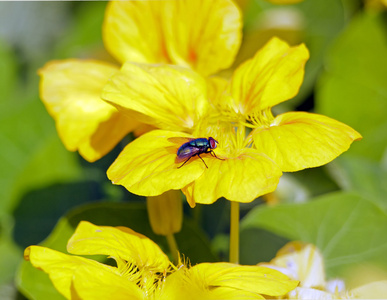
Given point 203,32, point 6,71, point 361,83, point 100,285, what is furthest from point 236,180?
point 6,71

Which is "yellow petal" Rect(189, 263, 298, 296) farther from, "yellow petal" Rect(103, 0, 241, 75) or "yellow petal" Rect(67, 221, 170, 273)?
"yellow petal" Rect(103, 0, 241, 75)

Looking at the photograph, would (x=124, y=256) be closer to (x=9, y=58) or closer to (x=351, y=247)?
(x=351, y=247)

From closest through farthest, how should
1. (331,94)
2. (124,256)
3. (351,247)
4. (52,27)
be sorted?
1. (124,256)
2. (351,247)
3. (331,94)
4. (52,27)

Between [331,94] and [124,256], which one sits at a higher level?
[124,256]

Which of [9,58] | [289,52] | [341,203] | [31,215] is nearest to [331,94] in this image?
[341,203]

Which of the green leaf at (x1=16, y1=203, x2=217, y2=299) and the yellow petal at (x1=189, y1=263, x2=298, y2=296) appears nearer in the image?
the yellow petal at (x1=189, y1=263, x2=298, y2=296)

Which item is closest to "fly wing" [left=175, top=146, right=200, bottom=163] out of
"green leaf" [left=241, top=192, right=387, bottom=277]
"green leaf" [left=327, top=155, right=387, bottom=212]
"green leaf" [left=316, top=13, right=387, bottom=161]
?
"green leaf" [left=241, top=192, right=387, bottom=277]
